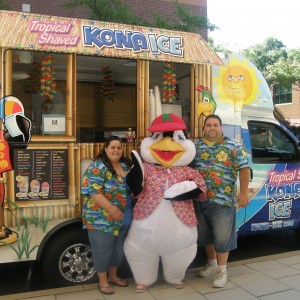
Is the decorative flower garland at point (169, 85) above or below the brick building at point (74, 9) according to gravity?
below

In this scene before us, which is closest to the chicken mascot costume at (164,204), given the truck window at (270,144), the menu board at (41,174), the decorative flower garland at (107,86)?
the menu board at (41,174)

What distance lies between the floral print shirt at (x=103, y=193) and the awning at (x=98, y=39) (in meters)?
1.18

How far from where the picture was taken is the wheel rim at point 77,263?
386 centimetres

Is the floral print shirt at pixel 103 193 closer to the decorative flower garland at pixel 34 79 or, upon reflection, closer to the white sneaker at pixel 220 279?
the white sneaker at pixel 220 279

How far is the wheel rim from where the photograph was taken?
3.86 m

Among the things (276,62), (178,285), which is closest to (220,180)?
(178,285)

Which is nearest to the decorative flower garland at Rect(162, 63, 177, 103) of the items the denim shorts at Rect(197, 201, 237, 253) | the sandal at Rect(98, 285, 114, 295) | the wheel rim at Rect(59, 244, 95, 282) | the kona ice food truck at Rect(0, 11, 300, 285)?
the kona ice food truck at Rect(0, 11, 300, 285)

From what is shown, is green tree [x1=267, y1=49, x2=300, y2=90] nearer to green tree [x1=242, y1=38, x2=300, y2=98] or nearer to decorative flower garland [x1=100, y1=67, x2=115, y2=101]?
green tree [x1=242, y1=38, x2=300, y2=98]

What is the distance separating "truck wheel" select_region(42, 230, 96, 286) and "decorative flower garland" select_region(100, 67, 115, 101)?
327 centimetres

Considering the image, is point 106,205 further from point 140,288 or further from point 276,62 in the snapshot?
point 276,62

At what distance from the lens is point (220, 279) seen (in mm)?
3924

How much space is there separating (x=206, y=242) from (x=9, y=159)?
2.17 m

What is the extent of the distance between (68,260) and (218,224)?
5.04ft

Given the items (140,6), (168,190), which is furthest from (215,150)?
(140,6)
